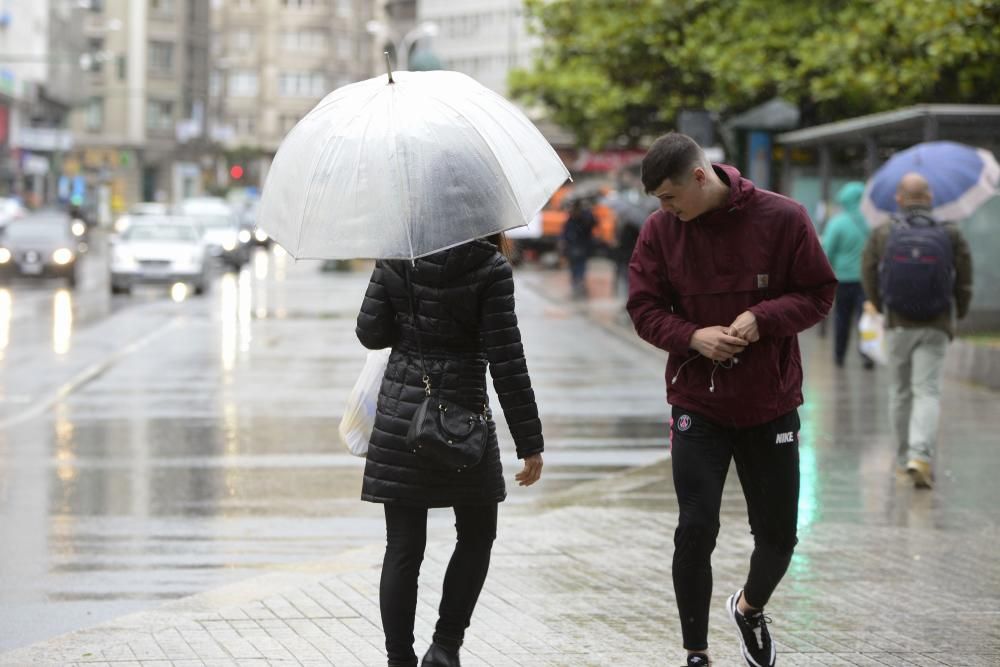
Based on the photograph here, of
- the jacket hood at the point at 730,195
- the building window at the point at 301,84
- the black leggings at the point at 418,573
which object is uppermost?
the building window at the point at 301,84

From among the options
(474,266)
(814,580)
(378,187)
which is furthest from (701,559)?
(814,580)

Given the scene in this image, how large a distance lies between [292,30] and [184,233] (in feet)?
370

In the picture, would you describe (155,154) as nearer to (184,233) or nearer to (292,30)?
(292,30)

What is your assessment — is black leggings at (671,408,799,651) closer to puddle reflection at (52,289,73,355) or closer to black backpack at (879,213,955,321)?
black backpack at (879,213,955,321)

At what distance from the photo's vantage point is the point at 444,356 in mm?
5570

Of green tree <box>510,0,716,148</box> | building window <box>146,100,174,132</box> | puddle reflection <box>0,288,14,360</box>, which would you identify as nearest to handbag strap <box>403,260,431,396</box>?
puddle reflection <box>0,288,14,360</box>

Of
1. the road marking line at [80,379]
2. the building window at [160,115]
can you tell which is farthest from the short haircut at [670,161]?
the building window at [160,115]

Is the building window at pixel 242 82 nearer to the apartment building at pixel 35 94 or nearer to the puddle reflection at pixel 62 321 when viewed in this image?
the apartment building at pixel 35 94

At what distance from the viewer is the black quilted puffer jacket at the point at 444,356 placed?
5.53 metres

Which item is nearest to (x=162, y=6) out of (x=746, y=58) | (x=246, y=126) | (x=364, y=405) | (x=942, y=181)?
(x=246, y=126)

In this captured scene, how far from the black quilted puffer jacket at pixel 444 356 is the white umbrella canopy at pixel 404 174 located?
0.14 metres

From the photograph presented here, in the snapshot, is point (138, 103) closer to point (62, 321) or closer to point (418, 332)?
point (62, 321)

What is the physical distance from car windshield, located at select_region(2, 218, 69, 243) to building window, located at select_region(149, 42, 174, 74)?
74978 mm

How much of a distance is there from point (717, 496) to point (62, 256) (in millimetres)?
35188
